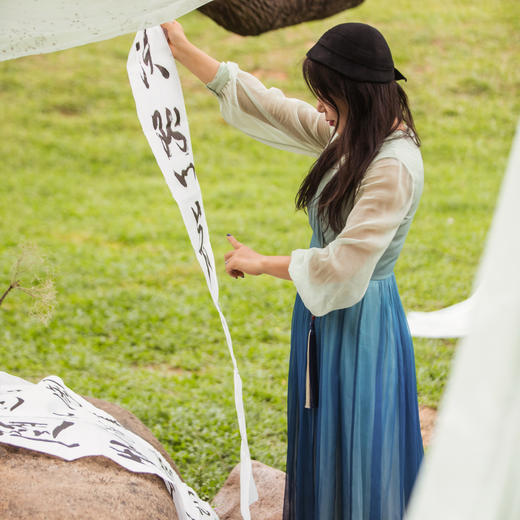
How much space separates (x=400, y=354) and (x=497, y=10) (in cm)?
1176

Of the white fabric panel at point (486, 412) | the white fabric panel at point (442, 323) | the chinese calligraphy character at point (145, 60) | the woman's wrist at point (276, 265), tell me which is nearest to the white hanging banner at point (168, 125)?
the chinese calligraphy character at point (145, 60)

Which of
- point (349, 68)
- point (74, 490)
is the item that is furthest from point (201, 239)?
point (74, 490)

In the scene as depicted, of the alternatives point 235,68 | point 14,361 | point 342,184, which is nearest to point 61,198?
point 14,361

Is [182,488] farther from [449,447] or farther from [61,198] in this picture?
[61,198]

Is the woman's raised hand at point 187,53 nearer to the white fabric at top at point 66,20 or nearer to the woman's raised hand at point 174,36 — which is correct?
the woman's raised hand at point 174,36

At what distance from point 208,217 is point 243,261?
525 centimetres

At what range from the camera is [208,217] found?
7.32 metres

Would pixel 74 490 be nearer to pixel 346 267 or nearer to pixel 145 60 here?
pixel 346 267

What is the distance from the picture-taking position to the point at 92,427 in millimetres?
2275

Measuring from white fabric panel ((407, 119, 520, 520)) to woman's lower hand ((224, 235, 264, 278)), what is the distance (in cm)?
117

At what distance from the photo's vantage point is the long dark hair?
1925 mm

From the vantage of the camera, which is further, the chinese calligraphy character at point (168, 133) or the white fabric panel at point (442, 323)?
the white fabric panel at point (442, 323)

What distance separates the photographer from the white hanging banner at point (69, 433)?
2107 millimetres

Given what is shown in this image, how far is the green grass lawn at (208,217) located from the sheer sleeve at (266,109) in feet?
2.63
